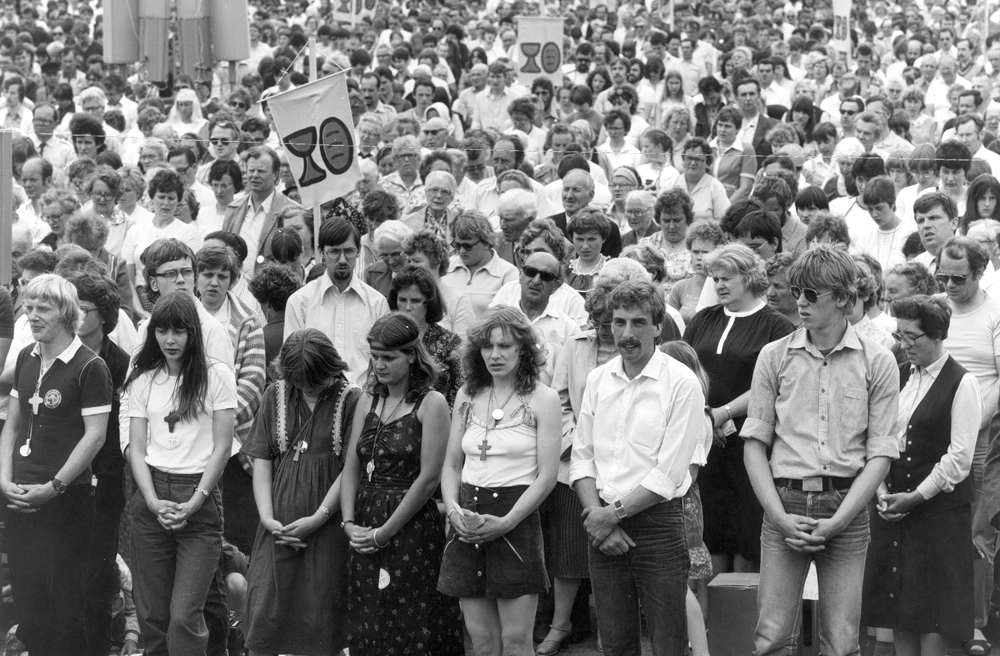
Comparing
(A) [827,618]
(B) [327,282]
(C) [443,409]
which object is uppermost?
(B) [327,282]

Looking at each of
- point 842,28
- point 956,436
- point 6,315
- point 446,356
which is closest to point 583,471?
point 446,356

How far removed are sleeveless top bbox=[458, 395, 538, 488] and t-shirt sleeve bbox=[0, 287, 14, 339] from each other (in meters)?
2.73

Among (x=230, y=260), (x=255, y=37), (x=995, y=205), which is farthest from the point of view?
(x=255, y=37)

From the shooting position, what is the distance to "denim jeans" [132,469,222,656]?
662 centimetres

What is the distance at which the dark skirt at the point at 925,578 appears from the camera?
258 inches

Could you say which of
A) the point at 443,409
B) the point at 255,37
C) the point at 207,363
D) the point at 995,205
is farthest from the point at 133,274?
the point at 255,37

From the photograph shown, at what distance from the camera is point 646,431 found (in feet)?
19.9

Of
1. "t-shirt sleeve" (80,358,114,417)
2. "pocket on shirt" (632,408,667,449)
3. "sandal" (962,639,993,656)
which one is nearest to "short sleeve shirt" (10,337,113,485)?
"t-shirt sleeve" (80,358,114,417)

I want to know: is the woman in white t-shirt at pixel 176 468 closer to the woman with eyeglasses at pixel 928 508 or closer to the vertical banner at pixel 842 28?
the woman with eyeglasses at pixel 928 508

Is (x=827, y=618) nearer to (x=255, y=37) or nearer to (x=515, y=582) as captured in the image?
(x=515, y=582)

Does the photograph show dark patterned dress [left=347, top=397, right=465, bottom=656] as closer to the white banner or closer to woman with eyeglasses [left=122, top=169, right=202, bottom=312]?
the white banner

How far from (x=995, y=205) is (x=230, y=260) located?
4677mm

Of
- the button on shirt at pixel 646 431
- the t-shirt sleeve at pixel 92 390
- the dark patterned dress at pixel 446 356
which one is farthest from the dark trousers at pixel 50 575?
the button on shirt at pixel 646 431

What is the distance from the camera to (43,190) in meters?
12.5
